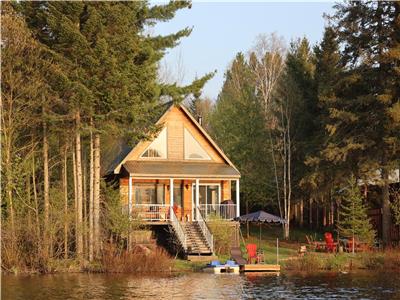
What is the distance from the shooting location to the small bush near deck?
1153 inches

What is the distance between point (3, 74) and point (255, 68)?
119ft

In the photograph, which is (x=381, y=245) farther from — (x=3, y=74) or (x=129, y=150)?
(x=3, y=74)

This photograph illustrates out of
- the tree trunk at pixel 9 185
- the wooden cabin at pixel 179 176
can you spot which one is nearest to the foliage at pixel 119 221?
the wooden cabin at pixel 179 176

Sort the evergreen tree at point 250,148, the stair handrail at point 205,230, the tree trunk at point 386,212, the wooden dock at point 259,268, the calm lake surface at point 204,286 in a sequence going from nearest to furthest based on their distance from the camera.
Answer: the calm lake surface at point 204,286, the wooden dock at point 259,268, the stair handrail at point 205,230, the tree trunk at point 386,212, the evergreen tree at point 250,148

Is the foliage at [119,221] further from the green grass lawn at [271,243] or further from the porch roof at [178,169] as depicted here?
the porch roof at [178,169]

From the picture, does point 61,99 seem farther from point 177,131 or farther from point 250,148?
point 250,148

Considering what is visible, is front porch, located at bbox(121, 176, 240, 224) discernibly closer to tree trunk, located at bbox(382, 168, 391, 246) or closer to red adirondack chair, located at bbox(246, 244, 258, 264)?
red adirondack chair, located at bbox(246, 244, 258, 264)

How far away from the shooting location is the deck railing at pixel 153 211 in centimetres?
3561

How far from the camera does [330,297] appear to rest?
20.5m

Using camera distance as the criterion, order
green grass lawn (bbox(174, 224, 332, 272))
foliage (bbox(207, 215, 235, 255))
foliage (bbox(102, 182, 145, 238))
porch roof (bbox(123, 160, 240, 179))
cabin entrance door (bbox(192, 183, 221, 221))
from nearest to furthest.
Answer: green grass lawn (bbox(174, 224, 332, 272)) → foliage (bbox(102, 182, 145, 238)) → foliage (bbox(207, 215, 235, 255)) → porch roof (bbox(123, 160, 240, 179)) → cabin entrance door (bbox(192, 183, 221, 221))

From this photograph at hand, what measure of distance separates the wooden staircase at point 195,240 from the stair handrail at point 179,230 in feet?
0.73

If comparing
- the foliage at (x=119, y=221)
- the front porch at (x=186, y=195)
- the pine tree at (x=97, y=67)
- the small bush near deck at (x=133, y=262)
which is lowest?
the small bush near deck at (x=133, y=262)

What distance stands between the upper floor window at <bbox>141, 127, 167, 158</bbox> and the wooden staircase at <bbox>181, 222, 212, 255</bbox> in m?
4.79

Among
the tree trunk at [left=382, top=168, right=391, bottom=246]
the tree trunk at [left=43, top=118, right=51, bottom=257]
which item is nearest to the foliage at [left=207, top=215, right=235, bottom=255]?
the tree trunk at [left=382, top=168, right=391, bottom=246]
